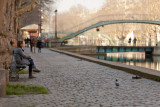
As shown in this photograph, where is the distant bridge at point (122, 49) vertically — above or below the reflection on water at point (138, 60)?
above

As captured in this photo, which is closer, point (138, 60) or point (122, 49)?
point (138, 60)

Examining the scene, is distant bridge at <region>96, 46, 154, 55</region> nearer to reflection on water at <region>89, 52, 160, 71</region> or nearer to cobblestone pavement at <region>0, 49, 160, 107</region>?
reflection on water at <region>89, 52, 160, 71</region>

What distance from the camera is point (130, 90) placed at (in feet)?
33.5

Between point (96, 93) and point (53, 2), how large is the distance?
132ft

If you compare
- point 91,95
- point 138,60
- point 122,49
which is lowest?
point 138,60

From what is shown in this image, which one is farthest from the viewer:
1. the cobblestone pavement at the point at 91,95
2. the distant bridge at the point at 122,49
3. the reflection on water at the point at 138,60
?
the distant bridge at the point at 122,49

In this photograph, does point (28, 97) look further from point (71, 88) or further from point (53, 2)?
point (53, 2)

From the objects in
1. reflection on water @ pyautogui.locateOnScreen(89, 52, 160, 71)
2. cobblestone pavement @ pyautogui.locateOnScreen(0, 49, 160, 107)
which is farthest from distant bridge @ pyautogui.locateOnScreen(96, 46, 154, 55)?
cobblestone pavement @ pyautogui.locateOnScreen(0, 49, 160, 107)

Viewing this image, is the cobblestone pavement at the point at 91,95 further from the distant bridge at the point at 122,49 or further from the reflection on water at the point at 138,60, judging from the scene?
the distant bridge at the point at 122,49

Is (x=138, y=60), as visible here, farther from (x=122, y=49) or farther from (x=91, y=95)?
(x=91, y=95)

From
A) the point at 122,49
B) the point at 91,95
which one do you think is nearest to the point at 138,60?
the point at 122,49

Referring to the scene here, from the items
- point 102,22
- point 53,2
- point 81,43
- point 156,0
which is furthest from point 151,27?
point 53,2

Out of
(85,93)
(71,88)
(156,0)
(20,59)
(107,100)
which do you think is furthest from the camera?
(156,0)

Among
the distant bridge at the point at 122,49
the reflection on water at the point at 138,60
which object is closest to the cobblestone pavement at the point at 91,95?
the reflection on water at the point at 138,60
